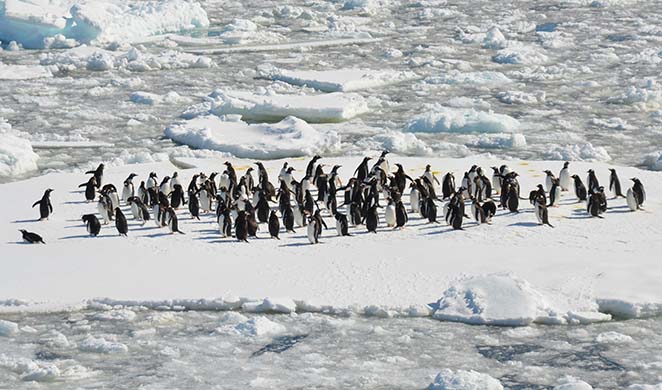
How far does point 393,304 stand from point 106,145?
37.0ft

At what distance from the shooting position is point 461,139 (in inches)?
911

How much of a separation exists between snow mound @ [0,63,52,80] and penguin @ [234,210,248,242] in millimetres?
15466

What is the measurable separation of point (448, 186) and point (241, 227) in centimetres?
382

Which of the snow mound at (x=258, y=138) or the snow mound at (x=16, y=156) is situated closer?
the snow mound at (x=16, y=156)

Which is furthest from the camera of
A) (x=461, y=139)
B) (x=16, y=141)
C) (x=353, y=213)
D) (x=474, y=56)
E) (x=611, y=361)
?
(x=474, y=56)

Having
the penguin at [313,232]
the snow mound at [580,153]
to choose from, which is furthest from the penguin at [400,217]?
the snow mound at [580,153]

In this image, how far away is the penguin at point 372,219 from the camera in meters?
15.9

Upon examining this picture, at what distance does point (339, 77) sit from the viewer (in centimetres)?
2877

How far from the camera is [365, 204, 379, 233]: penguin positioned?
15.9 meters

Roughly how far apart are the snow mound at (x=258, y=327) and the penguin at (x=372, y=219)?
362 centimetres

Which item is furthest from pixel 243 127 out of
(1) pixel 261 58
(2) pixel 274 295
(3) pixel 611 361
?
(3) pixel 611 361

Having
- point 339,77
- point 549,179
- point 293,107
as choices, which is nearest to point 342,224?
point 549,179

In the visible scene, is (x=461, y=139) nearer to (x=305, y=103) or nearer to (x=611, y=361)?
(x=305, y=103)

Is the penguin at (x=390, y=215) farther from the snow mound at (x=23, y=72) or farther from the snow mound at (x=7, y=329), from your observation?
the snow mound at (x=23, y=72)
